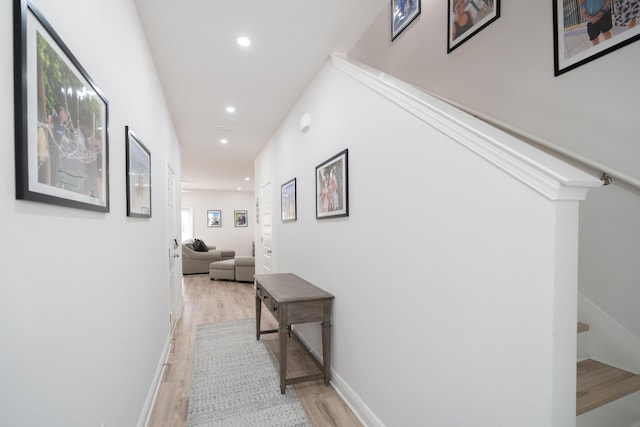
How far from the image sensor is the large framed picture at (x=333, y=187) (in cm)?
220

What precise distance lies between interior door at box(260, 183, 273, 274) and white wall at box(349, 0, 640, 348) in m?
3.22

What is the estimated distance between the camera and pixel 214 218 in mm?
11031

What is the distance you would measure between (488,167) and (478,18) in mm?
1572

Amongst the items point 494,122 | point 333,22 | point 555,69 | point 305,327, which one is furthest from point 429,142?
point 305,327

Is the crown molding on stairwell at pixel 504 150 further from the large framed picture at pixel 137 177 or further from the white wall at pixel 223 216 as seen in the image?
the white wall at pixel 223 216

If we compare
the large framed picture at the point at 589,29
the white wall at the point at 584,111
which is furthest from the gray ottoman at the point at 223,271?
the large framed picture at the point at 589,29

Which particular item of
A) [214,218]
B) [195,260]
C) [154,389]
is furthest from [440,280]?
[214,218]

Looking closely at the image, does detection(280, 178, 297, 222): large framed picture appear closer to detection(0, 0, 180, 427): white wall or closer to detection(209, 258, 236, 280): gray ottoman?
detection(0, 0, 180, 427): white wall

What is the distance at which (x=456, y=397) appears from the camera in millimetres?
1232

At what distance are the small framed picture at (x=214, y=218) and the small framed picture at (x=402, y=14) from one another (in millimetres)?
9422

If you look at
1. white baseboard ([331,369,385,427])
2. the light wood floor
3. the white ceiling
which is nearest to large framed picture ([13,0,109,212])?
the white ceiling

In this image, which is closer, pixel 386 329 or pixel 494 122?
pixel 386 329

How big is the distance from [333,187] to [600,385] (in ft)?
5.99

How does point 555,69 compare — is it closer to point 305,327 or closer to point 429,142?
point 429,142
